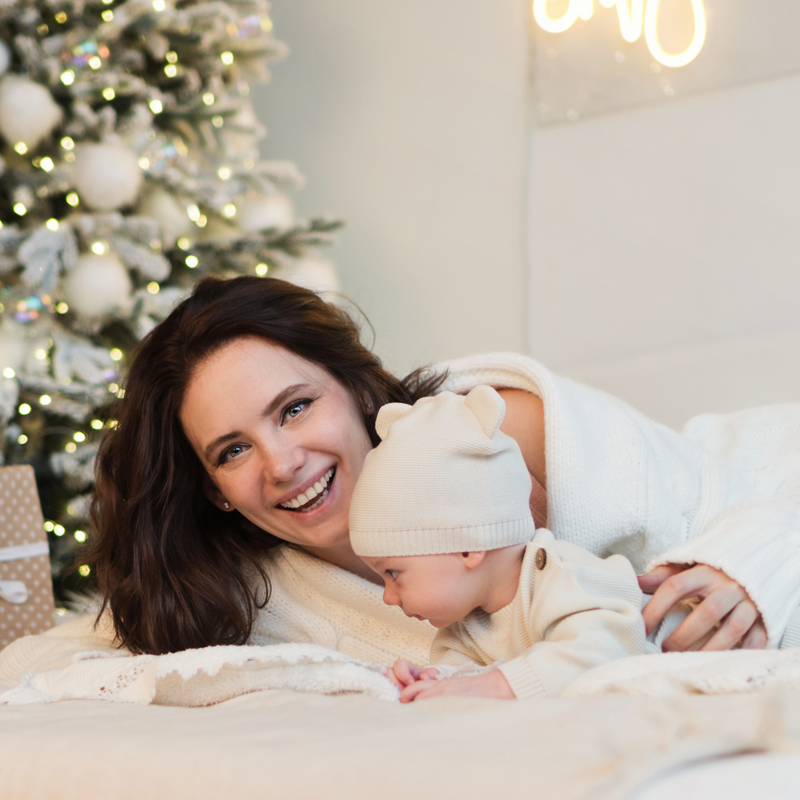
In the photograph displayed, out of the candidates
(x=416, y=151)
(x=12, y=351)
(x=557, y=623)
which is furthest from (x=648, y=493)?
(x=416, y=151)

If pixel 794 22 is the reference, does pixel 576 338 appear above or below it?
below

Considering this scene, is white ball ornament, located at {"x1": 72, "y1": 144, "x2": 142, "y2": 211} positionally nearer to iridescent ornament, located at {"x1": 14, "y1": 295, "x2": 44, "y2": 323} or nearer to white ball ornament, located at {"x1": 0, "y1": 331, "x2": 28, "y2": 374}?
iridescent ornament, located at {"x1": 14, "y1": 295, "x2": 44, "y2": 323}

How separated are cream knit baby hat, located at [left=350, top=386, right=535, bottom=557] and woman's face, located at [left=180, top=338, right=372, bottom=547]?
7.9 inches

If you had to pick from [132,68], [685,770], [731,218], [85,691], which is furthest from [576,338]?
[685,770]

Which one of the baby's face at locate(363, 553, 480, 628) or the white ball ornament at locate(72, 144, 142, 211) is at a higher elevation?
the white ball ornament at locate(72, 144, 142, 211)

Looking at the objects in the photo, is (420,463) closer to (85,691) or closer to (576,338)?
(85,691)

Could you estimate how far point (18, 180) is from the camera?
211 centimetres

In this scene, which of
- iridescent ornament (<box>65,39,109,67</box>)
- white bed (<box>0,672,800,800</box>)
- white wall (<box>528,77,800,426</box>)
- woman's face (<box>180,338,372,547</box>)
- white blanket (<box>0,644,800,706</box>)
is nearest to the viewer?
white bed (<box>0,672,800,800</box>)

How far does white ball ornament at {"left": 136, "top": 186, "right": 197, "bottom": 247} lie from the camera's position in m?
2.26

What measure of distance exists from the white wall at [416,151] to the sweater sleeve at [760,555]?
2.08 meters

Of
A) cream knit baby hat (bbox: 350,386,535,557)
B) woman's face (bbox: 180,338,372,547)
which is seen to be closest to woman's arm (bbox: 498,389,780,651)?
cream knit baby hat (bbox: 350,386,535,557)

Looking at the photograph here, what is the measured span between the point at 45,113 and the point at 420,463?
164cm

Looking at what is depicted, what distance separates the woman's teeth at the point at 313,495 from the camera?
46.9 inches

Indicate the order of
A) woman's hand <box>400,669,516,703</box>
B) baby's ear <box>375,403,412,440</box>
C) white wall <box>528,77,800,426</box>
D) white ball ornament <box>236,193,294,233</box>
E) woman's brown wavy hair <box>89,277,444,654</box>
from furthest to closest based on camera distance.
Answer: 1. white wall <box>528,77,800,426</box>
2. white ball ornament <box>236,193,294,233</box>
3. woman's brown wavy hair <box>89,277,444,654</box>
4. baby's ear <box>375,403,412,440</box>
5. woman's hand <box>400,669,516,703</box>
